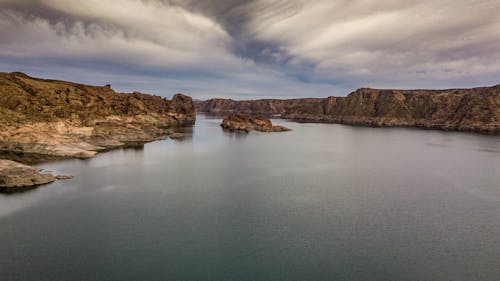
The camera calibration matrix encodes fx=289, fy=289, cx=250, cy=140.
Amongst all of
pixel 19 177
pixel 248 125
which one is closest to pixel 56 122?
pixel 19 177

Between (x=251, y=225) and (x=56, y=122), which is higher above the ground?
(x=56, y=122)

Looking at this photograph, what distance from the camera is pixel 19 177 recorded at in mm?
42844

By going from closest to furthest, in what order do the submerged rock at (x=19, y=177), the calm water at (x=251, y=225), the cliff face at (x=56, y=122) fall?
the calm water at (x=251, y=225) → the submerged rock at (x=19, y=177) → the cliff face at (x=56, y=122)

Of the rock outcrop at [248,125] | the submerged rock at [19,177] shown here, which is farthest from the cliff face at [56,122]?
the rock outcrop at [248,125]

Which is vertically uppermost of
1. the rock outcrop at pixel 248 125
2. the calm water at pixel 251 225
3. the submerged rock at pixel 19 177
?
the rock outcrop at pixel 248 125

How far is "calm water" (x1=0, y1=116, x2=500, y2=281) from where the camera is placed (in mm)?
23047

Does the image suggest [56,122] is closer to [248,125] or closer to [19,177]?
[19,177]

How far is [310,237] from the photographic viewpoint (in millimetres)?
28359

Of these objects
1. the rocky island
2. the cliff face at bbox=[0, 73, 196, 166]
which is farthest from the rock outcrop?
the rocky island

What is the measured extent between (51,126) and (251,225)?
71.6 meters

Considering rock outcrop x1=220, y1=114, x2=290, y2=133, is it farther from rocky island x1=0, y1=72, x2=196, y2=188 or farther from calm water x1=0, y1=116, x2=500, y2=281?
calm water x1=0, y1=116, x2=500, y2=281

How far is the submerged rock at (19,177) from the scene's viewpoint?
136 ft

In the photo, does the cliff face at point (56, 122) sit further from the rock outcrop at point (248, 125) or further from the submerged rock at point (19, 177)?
the rock outcrop at point (248, 125)

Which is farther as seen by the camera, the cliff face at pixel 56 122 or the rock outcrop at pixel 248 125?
the rock outcrop at pixel 248 125
